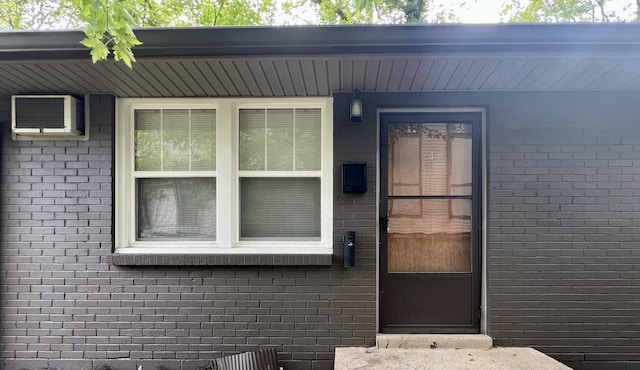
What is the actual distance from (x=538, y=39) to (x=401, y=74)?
0.85 meters

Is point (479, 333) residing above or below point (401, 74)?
below

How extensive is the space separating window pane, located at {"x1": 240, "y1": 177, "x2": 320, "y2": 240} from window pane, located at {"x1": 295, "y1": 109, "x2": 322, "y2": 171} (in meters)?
0.14

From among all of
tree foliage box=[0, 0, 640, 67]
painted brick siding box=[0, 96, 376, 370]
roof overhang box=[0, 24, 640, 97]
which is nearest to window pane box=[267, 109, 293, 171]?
roof overhang box=[0, 24, 640, 97]

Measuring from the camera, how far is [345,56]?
7.47 feet

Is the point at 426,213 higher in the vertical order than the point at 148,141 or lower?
lower

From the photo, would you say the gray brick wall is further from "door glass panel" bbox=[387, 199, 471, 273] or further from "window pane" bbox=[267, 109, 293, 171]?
"window pane" bbox=[267, 109, 293, 171]

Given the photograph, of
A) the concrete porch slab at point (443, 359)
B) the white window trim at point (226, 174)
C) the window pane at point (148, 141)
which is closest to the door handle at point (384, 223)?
the white window trim at point (226, 174)

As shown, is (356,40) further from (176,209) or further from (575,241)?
(575,241)

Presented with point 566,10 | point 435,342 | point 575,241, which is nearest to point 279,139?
point 435,342

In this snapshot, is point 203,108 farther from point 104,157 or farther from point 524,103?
point 524,103

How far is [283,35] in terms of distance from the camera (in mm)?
2199

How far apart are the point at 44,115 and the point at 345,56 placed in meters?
2.52

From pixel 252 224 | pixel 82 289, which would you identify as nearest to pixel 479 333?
pixel 252 224

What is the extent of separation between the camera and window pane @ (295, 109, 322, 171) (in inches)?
124
